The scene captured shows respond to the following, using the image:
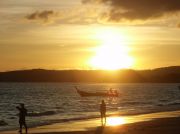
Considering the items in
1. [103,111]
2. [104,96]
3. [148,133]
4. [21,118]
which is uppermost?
[104,96]

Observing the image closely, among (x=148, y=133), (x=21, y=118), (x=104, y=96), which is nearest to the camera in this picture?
(x=148, y=133)

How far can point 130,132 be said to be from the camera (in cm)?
2884

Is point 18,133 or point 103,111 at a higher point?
point 103,111

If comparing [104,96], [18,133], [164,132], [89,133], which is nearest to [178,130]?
[164,132]

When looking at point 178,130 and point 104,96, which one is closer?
point 178,130

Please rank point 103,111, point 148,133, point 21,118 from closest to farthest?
point 148,133 < point 21,118 < point 103,111

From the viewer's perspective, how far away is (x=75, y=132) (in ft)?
102

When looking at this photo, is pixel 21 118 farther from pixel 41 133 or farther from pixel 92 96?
pixel 92 96

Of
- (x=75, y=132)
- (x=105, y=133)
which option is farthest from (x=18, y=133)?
(x=105, y=133)

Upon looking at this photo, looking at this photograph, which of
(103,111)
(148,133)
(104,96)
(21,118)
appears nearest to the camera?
(148,133)

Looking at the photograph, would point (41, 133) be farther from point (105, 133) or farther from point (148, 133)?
point (148, 133)

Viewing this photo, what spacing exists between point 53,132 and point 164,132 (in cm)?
791

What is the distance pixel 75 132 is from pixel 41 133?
2.40m

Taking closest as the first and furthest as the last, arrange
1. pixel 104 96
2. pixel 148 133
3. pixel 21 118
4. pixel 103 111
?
pixel 148 133
pixel 21 118
pixel 103 111
pixel 104 96
